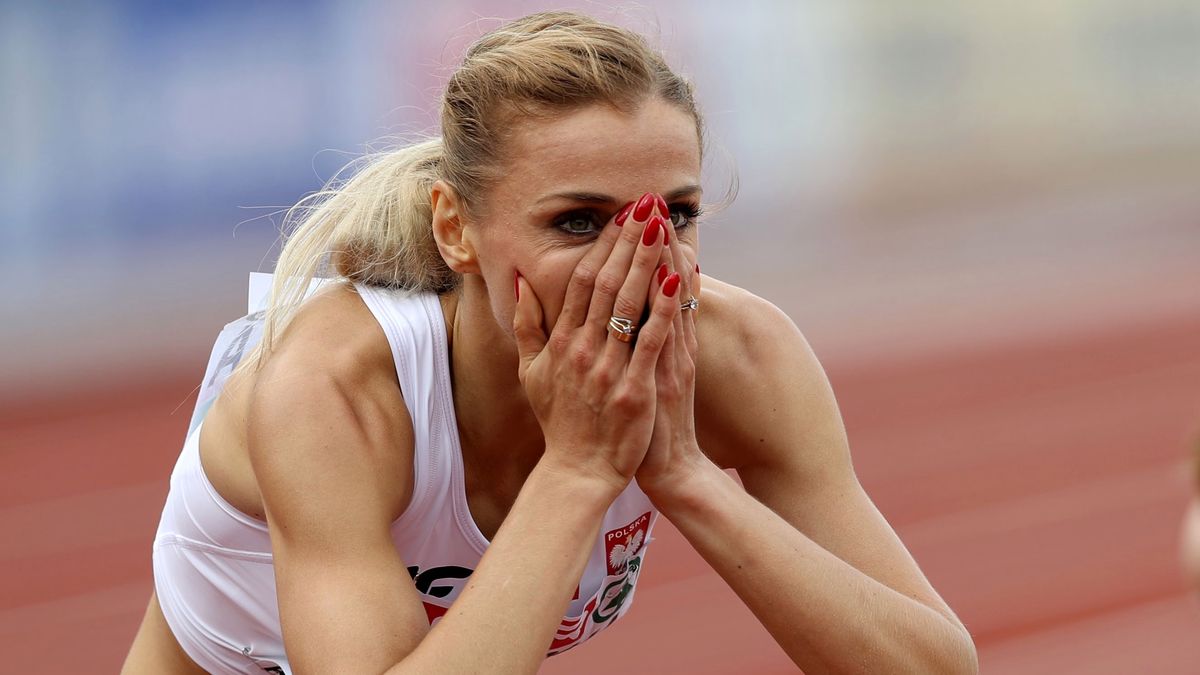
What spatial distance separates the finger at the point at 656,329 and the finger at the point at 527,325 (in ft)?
0.58

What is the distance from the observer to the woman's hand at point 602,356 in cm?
236

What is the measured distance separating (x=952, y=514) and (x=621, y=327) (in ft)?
17.2

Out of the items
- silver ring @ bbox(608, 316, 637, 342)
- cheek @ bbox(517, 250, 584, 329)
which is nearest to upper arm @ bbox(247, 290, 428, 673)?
cheek @ bbox(517, 250, 584, 329)

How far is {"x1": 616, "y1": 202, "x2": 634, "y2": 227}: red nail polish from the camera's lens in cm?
238

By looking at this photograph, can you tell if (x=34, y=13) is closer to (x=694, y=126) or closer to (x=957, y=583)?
(x=957, y=583)

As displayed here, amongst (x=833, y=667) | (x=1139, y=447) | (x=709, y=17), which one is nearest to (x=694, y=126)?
(x=833, y=667)

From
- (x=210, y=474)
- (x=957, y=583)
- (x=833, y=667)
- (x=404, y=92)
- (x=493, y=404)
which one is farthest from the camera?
(x=404, y=92)

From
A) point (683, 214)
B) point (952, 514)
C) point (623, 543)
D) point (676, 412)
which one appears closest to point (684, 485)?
point (676, 412)

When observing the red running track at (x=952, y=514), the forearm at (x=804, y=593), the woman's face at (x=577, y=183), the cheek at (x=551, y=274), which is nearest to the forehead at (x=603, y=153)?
the woman's face at (x=577, y=183)

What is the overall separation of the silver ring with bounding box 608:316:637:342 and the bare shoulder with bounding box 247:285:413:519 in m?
0.43

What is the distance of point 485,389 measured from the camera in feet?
8.93

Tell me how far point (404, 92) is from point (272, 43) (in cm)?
100

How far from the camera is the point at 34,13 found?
9594 millimetres

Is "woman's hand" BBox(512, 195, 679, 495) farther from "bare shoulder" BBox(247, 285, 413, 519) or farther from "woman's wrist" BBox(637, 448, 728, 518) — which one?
"bare shoulder" BBox(247, 285, 413, 519)
